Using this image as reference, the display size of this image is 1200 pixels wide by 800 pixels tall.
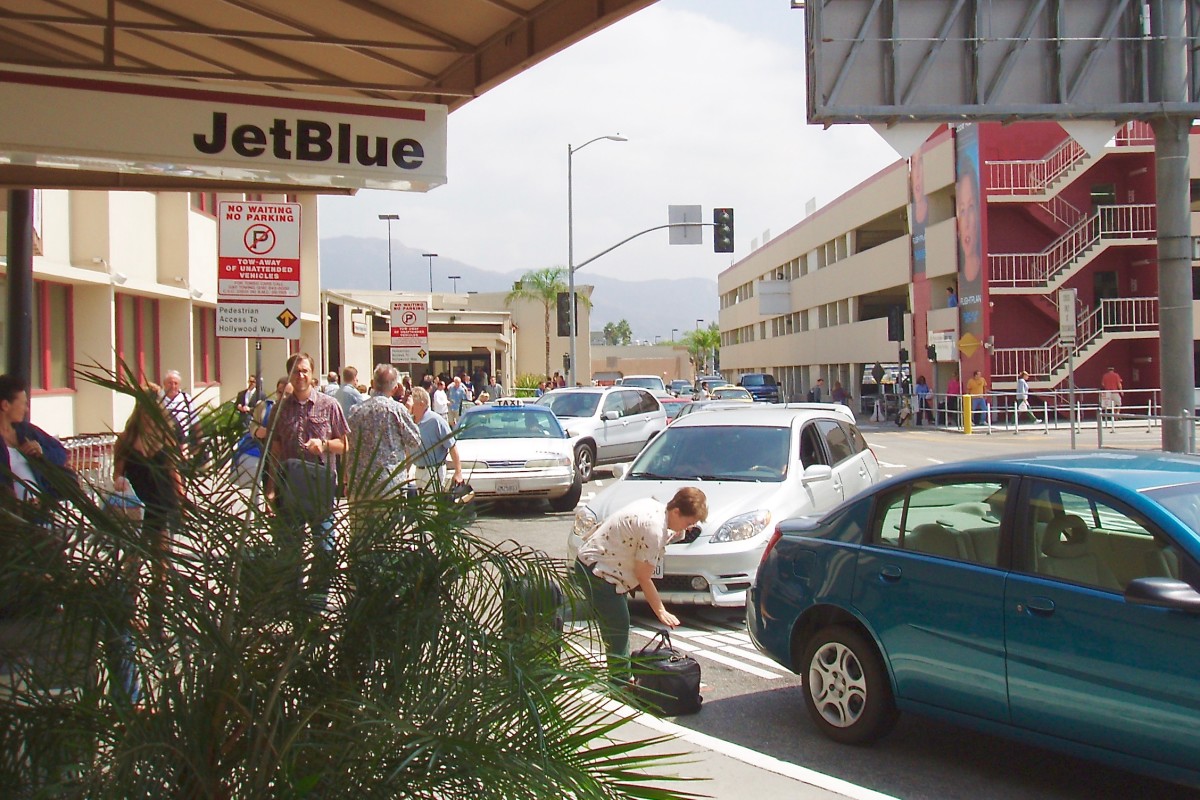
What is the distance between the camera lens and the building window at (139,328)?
19328 millimetres

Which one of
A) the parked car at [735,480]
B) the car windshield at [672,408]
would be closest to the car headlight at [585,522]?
the parked car at [735,480]

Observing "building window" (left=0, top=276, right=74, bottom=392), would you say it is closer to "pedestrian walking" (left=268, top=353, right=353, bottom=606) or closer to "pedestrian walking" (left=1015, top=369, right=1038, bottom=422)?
"pedestrian walking" (left=268, top=353, right=353, bottom=606)

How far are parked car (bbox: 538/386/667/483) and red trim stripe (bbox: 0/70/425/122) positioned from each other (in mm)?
13702

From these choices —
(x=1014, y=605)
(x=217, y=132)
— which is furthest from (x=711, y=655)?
(x=217, y=132)

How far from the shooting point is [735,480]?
33.2 ft

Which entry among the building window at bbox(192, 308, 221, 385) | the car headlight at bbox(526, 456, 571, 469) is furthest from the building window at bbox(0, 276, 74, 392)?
the car headlight at bbox(526, 456, 571, 469)

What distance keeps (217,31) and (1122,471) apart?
5.42 meters

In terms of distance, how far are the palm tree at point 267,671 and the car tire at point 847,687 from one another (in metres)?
3.43

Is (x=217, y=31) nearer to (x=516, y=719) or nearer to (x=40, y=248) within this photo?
(x=516, y=719)

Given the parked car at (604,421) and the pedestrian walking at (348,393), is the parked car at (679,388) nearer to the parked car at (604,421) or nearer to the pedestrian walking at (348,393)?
the parked car at (604,421)

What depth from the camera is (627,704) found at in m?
2.80

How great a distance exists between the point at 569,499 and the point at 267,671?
13900 mm

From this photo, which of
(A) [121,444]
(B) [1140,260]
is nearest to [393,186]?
(A) [121,444]

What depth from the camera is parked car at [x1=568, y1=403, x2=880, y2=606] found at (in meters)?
8.88
